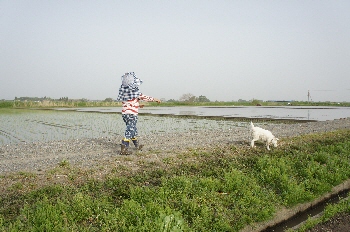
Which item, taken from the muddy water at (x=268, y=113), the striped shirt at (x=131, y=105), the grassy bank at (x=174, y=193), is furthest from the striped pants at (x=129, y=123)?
the muddy water at (x=268, y=113)

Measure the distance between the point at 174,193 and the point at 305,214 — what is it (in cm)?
312

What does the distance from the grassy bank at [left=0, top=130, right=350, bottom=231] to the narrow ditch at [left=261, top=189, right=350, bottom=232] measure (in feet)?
0.84

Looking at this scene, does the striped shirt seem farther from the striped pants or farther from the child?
the striped pants

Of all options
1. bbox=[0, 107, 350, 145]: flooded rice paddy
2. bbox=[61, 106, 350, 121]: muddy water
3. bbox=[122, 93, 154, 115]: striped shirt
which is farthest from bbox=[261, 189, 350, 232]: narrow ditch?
bbox=[61, 106, 350, 121]: muddy water

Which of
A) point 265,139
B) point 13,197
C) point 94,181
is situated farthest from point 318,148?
point 13,197

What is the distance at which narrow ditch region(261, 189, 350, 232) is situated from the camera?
6147mm

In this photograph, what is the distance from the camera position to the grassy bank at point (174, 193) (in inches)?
197

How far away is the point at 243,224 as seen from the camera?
571 centimetres

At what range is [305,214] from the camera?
6.78 meters

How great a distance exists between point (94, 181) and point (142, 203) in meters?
1.46

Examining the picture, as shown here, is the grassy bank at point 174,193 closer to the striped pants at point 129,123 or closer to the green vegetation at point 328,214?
the green vegetation at point 328,214

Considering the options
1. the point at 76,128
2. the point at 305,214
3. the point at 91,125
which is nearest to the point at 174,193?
the point at 305,214

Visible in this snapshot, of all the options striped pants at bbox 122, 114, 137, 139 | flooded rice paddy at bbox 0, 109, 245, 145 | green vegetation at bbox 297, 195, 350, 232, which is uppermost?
striped pants at bbox 122, 114, 137, 139

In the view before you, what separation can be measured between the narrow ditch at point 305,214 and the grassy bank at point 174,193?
0.26 meters
